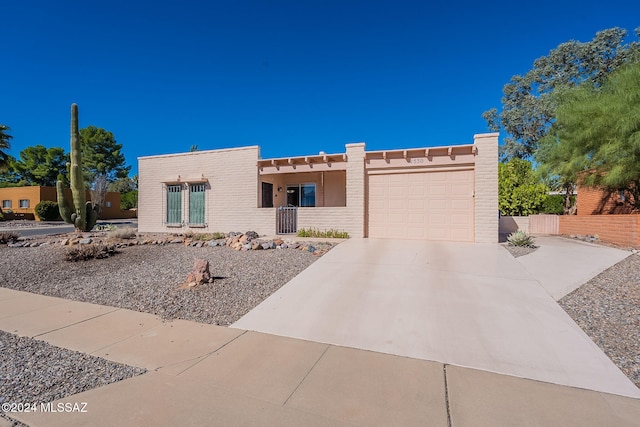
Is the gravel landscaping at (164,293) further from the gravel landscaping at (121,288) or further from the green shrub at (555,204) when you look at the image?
the green shrub at (555,204)

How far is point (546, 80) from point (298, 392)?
27723mm

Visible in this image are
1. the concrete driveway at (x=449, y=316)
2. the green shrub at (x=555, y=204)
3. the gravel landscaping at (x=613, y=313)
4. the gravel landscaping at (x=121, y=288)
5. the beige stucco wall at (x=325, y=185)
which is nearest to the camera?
the gravel landscaping at (x=121, y=288)

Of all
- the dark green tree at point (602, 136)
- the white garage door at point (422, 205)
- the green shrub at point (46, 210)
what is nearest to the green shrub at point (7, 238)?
the white garage door at point (422, 205)

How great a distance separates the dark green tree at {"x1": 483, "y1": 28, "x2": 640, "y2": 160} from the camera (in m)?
19.7

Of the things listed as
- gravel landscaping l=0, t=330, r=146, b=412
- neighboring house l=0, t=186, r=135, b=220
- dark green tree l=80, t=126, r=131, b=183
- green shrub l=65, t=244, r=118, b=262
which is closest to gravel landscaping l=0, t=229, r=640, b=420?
gravel landscaping l=0, t=330, r=146, b=412

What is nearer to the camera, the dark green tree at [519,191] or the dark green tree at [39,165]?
the dark green tree at [519,191]

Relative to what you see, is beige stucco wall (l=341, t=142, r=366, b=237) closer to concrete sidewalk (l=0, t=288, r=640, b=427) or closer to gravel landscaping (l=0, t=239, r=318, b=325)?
gravel landscaping (l=0, t=239, r=318, b=325)

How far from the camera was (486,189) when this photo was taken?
9.76 m

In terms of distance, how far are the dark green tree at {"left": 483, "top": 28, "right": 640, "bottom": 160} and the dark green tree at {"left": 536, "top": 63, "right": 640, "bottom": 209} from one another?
29.9 ft

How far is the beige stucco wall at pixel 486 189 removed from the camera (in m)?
9.72

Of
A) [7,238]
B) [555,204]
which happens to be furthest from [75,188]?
[555,204]

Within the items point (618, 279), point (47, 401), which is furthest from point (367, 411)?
point (618, 279)

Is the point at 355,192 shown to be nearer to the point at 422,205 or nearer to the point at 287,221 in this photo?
the point at 422,205

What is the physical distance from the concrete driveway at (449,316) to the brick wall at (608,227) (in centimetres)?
285
